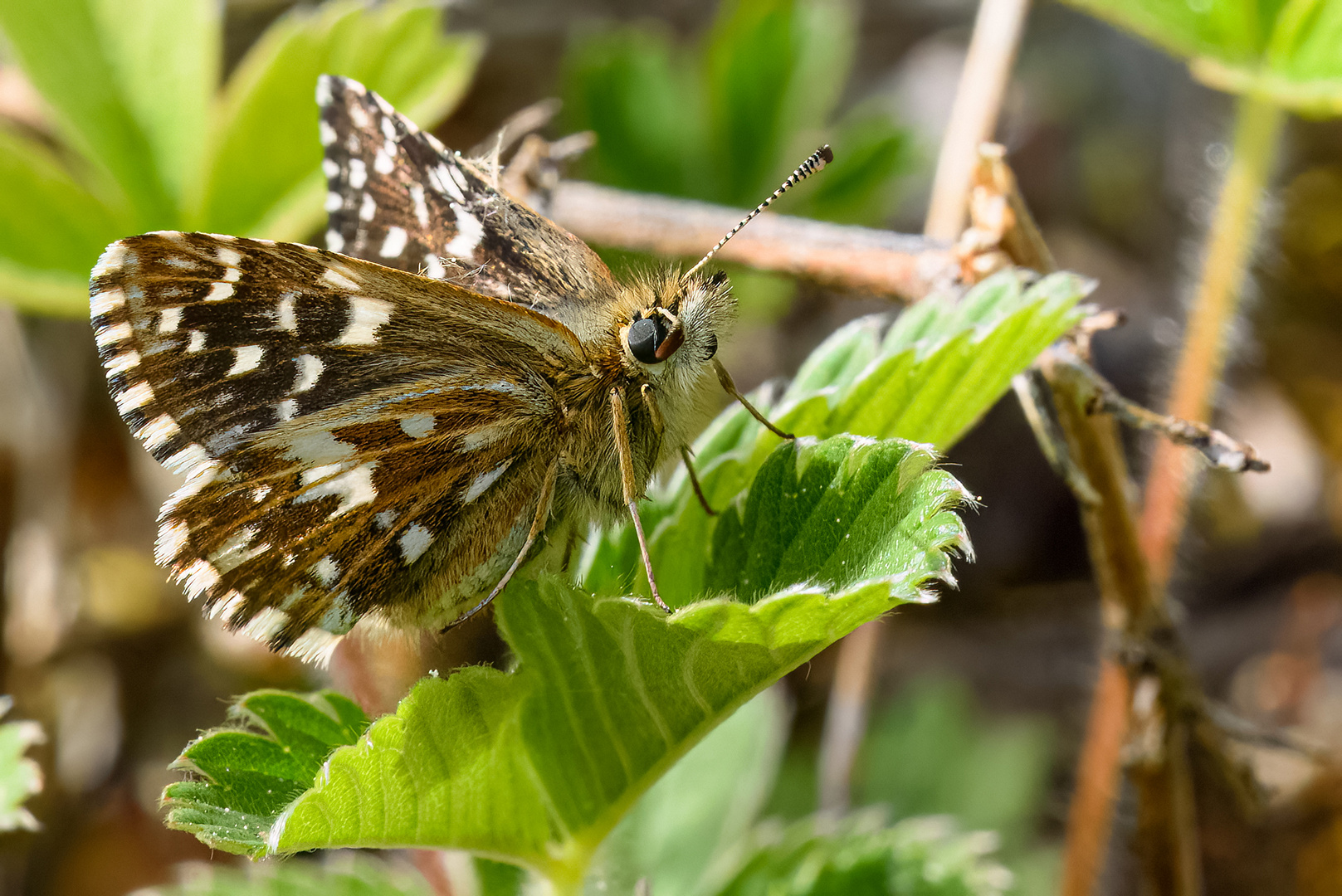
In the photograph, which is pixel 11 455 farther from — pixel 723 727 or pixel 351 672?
pixel 723 727

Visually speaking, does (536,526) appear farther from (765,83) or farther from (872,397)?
(765,83)

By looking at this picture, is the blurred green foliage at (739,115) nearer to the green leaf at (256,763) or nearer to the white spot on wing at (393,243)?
the white spot on wing at (393,243)

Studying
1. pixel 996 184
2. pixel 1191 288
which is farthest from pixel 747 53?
pixel 996 184

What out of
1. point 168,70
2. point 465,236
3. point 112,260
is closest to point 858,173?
point 465,236

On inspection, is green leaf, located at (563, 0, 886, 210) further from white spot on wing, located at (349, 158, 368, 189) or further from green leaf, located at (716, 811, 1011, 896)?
green leaf, located at (716, 811, 1011, 896)

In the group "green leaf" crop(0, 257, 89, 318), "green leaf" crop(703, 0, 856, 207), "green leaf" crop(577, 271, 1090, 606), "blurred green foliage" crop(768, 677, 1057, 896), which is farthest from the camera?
"green leaf" crop(703, 0, 856, 207)

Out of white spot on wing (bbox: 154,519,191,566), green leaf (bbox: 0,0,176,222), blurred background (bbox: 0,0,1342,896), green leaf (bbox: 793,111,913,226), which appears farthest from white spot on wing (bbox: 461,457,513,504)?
green leaf (bbox: 793,111,913,226)
